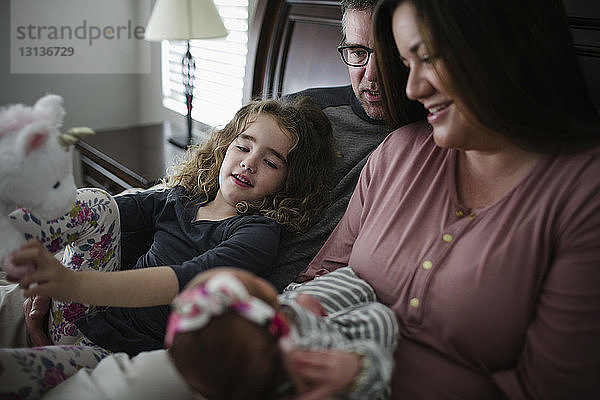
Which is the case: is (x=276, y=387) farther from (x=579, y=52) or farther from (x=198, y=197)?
(x=579, y=52)

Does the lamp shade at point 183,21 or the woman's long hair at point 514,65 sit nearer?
the woman's long hair at point 514,65

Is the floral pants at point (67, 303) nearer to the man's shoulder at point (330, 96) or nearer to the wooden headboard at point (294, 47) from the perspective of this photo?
the man's shoulder at point (330, 96)

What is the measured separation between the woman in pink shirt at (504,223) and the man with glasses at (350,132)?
0.37 metres

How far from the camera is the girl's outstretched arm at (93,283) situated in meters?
0.95

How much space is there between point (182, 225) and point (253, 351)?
0.77m

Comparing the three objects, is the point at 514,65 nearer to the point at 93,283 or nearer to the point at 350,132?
the point at 350,132

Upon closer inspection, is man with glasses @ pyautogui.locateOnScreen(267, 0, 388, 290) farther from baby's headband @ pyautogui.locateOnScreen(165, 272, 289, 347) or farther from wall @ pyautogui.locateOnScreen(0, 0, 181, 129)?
wall @ pyautogui.locateOnScreen(0, 0, 181, 129)

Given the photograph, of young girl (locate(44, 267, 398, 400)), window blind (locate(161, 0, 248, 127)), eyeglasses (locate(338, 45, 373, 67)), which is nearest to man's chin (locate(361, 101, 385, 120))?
eyeglasses (locate(338, 45, 373, 67))

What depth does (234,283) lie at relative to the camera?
73 cm

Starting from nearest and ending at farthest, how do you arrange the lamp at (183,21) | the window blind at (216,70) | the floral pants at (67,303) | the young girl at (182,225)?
the floral pants at (67,303) → the young girl at (182,225) → the lamp at (183,21) → the window blind at (216,70)

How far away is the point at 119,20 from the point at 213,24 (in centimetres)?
123

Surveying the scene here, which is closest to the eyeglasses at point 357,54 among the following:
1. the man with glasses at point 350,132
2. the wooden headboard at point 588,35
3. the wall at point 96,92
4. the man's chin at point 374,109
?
the man with glasses at point 350,132

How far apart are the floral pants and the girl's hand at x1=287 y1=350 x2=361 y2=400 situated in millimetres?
511

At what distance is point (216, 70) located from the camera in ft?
9.01
